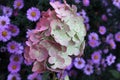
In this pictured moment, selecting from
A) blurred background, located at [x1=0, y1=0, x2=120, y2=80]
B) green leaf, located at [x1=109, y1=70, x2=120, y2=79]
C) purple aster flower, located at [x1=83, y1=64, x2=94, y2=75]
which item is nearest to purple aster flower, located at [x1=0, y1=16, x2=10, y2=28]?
blurred background, located at [x1=0, y1=0, x2=120, y2=80]

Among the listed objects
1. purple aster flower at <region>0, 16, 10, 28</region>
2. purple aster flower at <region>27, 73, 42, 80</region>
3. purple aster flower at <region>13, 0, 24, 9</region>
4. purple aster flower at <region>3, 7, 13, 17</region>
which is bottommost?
purple aster flower at <region>27, 73, 42, 80</region>

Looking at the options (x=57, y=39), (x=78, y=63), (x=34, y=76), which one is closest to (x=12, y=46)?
(x=34, y=76)

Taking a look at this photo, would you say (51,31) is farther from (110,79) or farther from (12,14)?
(110,79)

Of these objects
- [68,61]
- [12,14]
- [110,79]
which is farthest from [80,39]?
[110,79]

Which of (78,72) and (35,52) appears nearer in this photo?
(35,52)

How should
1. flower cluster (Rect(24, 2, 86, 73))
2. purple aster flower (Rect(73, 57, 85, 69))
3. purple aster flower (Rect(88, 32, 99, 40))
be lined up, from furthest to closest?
purple aster flower (Rect(88, 32, 99, 40)) → purple aster flower (Rect(73, 57, 85, 69)) → flower cluster (Rect(24, 2, 86, 73))

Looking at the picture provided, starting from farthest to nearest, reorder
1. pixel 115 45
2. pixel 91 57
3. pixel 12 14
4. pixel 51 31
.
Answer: pixel 115 45
pixel 91 57
pixel 12 14
pixel 51 31

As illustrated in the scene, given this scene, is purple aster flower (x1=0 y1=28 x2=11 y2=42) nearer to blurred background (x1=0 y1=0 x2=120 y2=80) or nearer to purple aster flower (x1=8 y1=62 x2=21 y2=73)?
blurred background (x1=0 y1=0 x2=120 y2=80)
